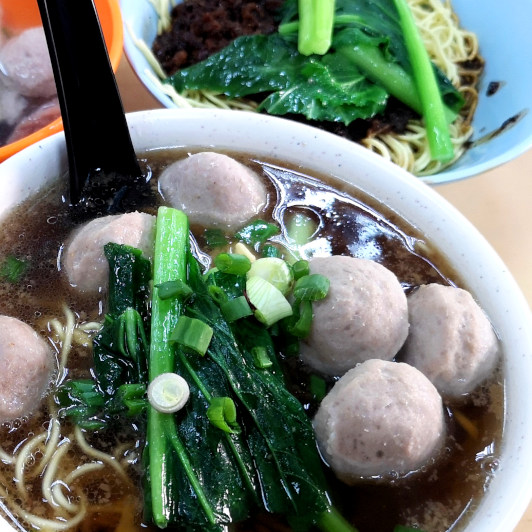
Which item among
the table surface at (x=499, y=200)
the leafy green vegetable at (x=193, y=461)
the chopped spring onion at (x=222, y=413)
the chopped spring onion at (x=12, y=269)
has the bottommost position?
the table surface at (x=499, y=200)

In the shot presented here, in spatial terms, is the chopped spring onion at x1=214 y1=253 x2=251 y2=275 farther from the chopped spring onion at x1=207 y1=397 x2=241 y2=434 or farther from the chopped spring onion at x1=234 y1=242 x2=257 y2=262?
the chopped spring onion at x1=207 y1=397 x2=241 y2=434

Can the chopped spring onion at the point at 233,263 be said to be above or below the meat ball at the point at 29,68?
below

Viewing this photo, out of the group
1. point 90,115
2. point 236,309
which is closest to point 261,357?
point 236,309

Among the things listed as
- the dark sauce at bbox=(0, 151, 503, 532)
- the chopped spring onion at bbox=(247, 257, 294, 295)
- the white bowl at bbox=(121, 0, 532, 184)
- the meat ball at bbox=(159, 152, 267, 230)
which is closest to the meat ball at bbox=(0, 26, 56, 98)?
the white bowl at bbox=(121, 0, 532, 184)

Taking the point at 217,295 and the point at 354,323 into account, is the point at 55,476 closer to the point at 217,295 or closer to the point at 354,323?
the point at 217,295

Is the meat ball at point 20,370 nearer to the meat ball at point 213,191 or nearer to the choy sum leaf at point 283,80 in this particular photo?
the meat ball at point 213,191

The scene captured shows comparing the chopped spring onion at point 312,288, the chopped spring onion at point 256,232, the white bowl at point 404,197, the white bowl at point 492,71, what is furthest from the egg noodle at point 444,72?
the chopped spring onion at point 312,288

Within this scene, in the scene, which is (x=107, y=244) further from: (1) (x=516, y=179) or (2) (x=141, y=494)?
(1) (x=516, y=179)
